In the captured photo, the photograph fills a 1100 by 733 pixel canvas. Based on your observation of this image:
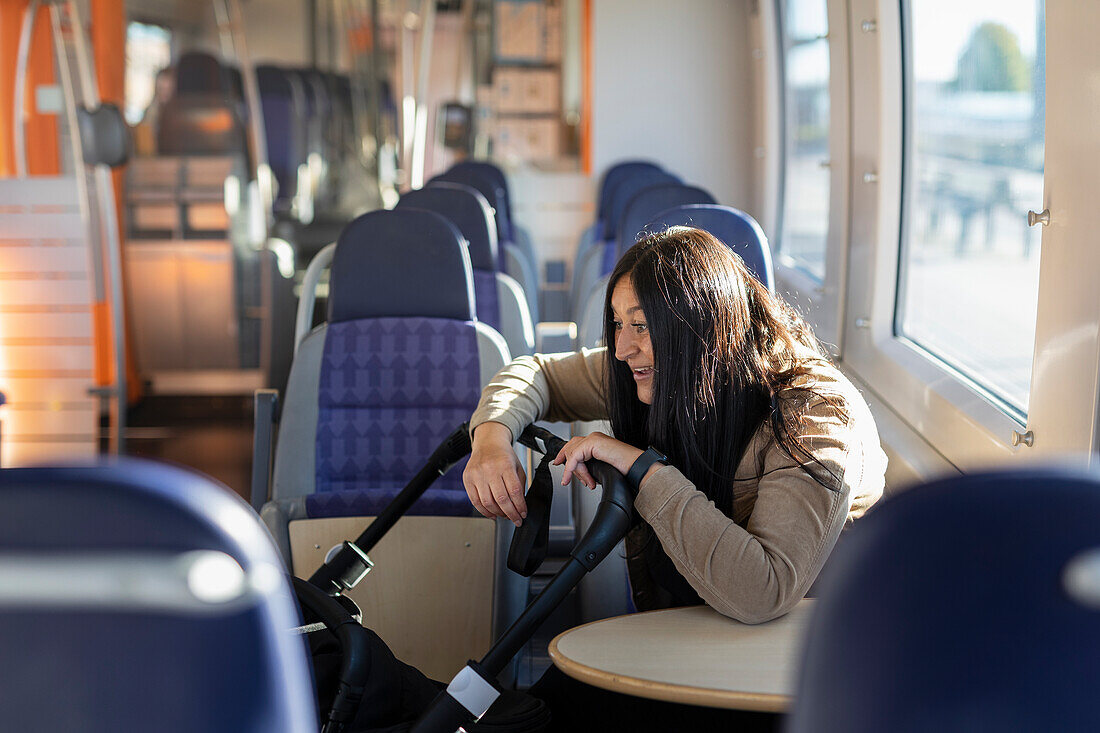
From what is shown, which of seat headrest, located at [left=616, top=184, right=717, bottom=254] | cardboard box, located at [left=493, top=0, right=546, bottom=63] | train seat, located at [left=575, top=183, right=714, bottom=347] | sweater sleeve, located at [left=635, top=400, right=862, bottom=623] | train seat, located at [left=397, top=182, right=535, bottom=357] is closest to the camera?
sweater sleeve, located at [left=635, top=400, right=862, bottom=623]

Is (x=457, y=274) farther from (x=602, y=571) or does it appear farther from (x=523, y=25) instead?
(x=523, y=25)

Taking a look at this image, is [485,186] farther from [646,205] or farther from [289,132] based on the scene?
[289,132]

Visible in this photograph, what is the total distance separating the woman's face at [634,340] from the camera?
1.72m

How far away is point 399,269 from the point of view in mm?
2592

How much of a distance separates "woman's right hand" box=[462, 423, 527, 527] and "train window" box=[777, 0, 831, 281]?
3111 mm

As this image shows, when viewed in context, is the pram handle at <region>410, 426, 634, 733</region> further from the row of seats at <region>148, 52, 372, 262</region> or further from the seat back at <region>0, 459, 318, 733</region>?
the row of seats at <region>148, 52, 372, 262</region>

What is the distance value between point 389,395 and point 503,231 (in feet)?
9.14

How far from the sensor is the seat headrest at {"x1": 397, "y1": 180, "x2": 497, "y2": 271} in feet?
12.5

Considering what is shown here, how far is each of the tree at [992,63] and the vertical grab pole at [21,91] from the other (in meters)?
4.13

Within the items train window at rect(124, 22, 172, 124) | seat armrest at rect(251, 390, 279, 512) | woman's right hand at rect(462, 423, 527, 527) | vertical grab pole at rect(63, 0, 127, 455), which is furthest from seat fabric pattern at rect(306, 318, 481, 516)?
train window at rect(124, 22, 172, 124)

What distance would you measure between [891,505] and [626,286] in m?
1.07

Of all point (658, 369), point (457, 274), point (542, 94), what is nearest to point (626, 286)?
point (658, 369)

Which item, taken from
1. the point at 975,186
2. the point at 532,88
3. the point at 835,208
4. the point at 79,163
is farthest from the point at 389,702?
the point at 532,88

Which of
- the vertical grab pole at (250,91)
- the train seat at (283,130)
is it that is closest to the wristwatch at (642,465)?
the vertical grab pole at (250,91)
